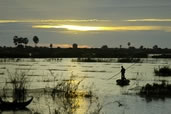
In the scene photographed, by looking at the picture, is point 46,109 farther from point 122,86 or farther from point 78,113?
point 122,86

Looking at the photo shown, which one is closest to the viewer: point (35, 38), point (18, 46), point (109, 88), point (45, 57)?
point (109, 88)

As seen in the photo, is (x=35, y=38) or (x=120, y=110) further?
(x=35, y=38)

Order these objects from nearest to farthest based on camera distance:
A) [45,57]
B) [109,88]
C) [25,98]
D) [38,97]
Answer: [25,98] < [38,97] < [109,88] < [45,57]

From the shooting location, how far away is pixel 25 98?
74.1ft

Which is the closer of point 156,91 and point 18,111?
point 18,111

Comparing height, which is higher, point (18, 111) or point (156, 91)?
point (156, 91)

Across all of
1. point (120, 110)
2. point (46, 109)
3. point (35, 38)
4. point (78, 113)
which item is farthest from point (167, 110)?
point (35, 38)

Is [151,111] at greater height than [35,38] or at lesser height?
lesser

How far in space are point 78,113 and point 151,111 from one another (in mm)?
3989

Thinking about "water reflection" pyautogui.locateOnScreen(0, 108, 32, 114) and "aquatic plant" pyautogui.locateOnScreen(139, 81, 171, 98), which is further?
"aquatic plant" pyautogui.locateOnScreen(139, 81, 171, 98)

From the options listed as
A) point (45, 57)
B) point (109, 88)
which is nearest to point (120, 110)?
point (109, 88)

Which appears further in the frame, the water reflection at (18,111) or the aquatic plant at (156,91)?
the aquatic plant at (156,91)

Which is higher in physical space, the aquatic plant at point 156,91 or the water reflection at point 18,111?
the aquatic plant at point 156,91

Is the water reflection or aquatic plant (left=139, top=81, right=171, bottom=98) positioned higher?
aquatic plant (left=139, top=81, right=171, bottom=98)
